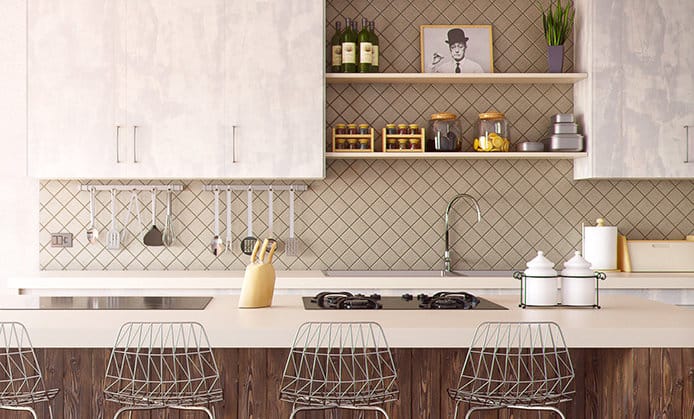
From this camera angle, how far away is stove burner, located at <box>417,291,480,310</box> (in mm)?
3227

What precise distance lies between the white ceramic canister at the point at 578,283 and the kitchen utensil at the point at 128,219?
2.67 meters

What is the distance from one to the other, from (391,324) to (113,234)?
2.57 meters

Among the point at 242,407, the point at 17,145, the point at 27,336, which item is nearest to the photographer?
the point at 27,336

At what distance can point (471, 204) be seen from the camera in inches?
198

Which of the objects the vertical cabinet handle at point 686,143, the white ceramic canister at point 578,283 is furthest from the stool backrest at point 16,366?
the vertical cabinet handle at point 686,143

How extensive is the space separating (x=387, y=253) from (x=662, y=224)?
163 cm

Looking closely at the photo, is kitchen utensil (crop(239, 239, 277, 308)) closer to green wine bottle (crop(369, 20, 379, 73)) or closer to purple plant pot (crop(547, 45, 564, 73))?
green wine bottle (crop(369, 20, 379, 73))

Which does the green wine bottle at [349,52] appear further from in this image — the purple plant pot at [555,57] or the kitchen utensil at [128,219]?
the kitchen utensil at [128,219]

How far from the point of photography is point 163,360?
298 centimetres

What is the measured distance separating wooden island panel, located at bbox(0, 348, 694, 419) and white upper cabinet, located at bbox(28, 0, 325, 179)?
1.70 m

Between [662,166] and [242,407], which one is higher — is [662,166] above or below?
above

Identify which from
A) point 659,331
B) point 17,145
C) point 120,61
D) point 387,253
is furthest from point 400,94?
point 659,331

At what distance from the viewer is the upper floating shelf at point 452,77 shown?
15.5 ft

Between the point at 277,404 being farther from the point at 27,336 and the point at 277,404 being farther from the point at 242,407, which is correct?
the point at 27,336
